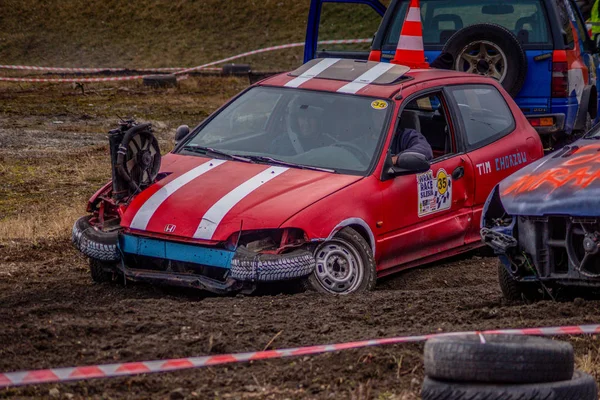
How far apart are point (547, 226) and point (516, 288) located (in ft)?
2.05

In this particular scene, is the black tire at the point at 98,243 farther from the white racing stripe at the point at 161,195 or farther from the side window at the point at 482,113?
the side window at the point at 482,113

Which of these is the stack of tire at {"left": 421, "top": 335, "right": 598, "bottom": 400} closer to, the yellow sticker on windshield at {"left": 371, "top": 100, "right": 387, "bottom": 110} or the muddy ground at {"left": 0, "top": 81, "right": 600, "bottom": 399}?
the muddy ground at {"left": 0, "top": 81, "right": 600, "bottom": 399}

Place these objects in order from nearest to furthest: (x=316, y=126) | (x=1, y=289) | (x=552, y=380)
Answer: (x=552, y=380) → (x=1, y=289) → (x=316, y=126)

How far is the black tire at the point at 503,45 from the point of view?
1117 centimetres

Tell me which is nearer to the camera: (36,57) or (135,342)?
(135,342)

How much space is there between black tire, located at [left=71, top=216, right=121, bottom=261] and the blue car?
14.8 feet

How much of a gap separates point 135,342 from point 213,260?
136 cm

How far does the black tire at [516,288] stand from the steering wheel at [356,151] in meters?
1.33

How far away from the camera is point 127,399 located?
4.94 metres

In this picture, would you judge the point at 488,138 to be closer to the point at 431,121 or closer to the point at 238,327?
the point at 431,121

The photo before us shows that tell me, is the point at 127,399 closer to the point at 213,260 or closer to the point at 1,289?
the point at 213,260

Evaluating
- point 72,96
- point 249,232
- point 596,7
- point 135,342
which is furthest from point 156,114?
point 135,342

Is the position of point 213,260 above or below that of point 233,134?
below

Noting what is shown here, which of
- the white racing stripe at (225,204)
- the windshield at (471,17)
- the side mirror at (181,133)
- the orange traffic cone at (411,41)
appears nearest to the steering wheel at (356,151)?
the white racing stripe at (225,204)
